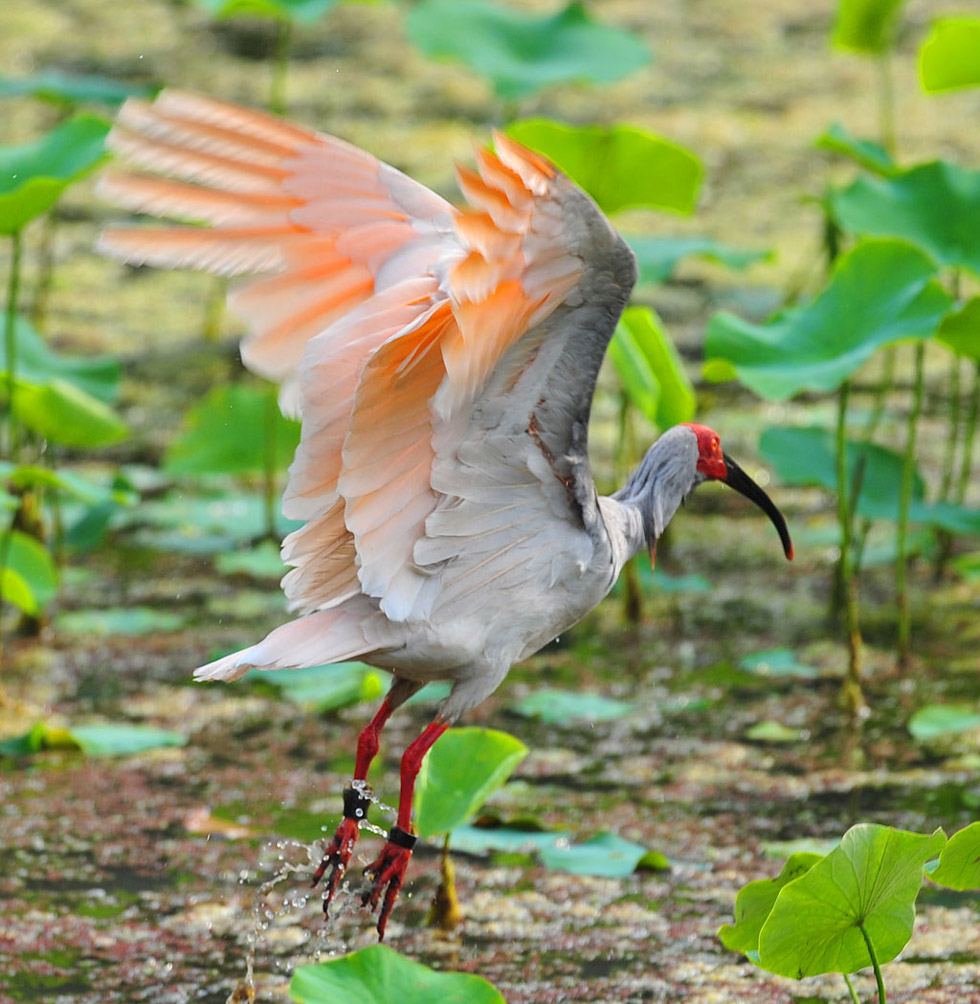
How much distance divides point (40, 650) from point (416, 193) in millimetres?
2129

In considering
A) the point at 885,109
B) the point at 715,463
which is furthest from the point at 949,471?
the point at 885,109

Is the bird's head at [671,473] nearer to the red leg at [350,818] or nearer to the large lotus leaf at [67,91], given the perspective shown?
the red leg at [350,818]

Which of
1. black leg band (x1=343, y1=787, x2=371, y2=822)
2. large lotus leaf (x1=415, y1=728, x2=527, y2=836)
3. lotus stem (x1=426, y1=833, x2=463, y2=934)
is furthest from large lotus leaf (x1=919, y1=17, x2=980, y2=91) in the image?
black leg band (x1=343, y1=787, x2=371, y2=822)

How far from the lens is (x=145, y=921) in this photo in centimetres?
297

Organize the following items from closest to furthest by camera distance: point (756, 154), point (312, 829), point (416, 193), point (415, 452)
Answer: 1. point (415, 452)
2. point (416, 193)
3. point (312, 829)
4. point (756, 154)

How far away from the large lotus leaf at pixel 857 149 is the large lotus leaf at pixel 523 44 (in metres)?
0.97

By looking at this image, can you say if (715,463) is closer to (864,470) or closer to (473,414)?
(473,414)

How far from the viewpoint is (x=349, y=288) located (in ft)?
8.98

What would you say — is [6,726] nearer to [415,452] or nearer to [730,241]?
[415,452]

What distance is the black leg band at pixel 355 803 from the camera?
2.59 m

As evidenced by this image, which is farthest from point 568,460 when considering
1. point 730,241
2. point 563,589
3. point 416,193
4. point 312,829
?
point 730,241

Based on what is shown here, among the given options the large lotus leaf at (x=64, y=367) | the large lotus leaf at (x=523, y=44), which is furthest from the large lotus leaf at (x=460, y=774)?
the large lotus leaf at (x=523, y=44)

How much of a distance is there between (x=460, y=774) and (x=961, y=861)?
2.81 feet

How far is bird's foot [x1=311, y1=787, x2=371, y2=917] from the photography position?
8.50 feet
